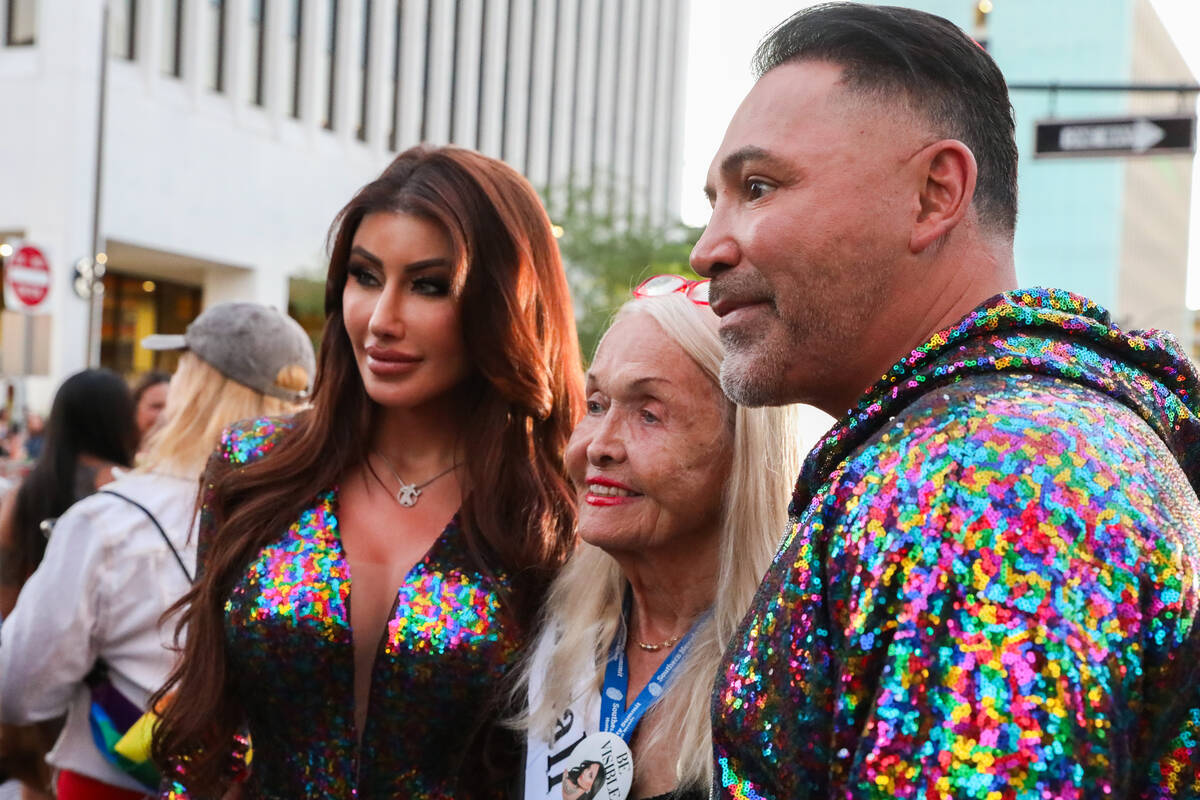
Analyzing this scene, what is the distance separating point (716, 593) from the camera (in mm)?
2301

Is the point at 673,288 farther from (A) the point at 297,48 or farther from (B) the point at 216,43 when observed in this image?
(A) the point at 297,48

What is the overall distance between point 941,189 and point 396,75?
95.3 ft

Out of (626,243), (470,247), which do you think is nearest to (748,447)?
(470,247)

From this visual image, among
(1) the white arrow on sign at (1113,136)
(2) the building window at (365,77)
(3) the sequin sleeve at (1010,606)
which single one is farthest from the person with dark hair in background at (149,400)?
(2) the building window at (365,77)

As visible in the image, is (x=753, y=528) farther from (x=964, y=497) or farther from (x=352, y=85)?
(x=352, y=85)

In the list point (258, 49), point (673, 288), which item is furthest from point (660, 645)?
point (258, 49)

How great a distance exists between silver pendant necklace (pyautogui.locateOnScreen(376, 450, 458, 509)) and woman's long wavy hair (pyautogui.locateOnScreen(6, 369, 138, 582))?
2.41 m

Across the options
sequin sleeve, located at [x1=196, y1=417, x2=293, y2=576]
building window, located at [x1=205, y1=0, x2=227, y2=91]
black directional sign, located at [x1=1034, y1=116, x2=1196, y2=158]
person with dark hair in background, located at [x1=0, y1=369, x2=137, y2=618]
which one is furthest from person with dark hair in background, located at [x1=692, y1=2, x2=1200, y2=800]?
building window, located at [x1=205, y1=0, x2=227, y2=91]

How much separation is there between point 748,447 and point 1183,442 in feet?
3.28

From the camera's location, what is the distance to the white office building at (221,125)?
20672 millimetres

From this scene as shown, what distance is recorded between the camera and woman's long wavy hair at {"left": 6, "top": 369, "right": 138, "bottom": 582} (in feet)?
15.8

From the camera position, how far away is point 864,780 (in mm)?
1017

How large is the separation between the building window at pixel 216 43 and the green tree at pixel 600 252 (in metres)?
8.72

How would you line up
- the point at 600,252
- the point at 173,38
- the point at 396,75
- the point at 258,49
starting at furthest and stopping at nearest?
the point at 600,252
the point at 396,75
the point at 258,49
the point at 173,38
